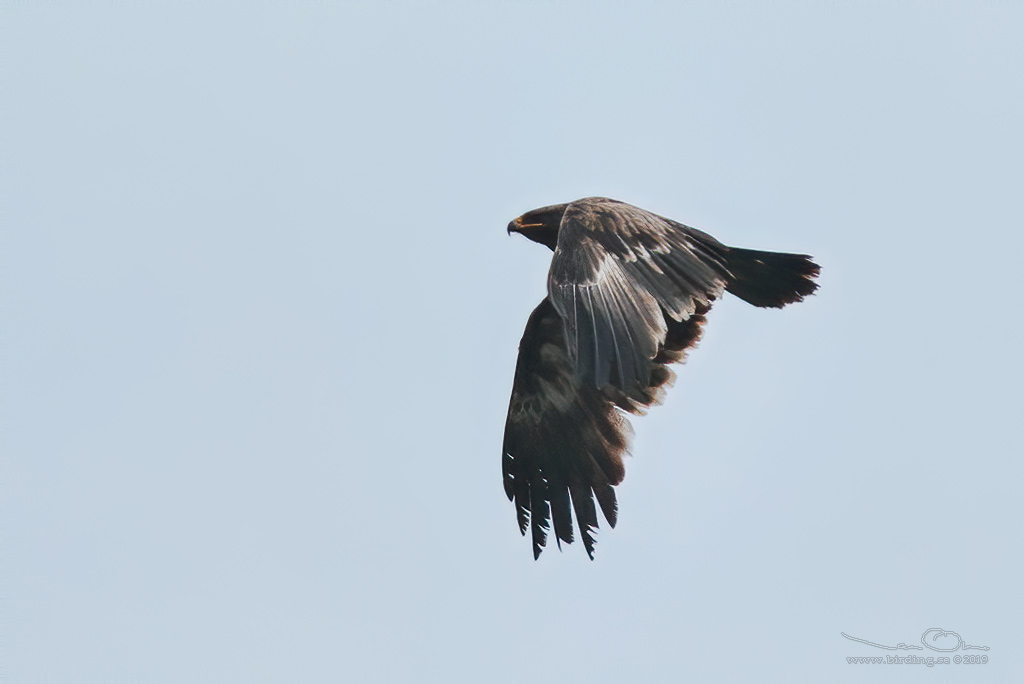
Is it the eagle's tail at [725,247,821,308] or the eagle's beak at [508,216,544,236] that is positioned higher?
the eagle's beak at [508,216,544,236]

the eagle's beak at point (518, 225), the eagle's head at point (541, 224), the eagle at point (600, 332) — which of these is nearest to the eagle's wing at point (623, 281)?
the eagle at point (600, 332)

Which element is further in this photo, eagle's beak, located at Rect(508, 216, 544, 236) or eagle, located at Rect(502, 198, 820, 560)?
eagle's beak, located at Rect(508, 216, 544, 236)

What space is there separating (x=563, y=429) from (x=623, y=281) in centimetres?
247

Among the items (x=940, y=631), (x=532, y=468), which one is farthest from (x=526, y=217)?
(x=940, y=631)

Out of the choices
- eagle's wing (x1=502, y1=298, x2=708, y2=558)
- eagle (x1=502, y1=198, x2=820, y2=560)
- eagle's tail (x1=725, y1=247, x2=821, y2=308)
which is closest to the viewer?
eagle (x1=502, y1=198, x2=820, y2=560)

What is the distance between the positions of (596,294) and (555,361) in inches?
103

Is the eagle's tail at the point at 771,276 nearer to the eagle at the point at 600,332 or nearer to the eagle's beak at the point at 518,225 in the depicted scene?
the eagle at the point at 600,332

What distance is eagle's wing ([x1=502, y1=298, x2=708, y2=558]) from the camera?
10.2m

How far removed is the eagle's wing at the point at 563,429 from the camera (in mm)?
10242

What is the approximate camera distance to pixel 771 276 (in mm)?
9656

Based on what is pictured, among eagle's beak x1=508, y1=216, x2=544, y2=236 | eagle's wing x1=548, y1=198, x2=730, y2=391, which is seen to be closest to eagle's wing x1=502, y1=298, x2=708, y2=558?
eagle's beak x1=508, y1=216, x2=544, y2=236

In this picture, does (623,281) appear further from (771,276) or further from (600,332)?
(771,276)

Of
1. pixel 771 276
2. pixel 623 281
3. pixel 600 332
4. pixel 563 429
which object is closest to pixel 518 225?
pixel 563 429

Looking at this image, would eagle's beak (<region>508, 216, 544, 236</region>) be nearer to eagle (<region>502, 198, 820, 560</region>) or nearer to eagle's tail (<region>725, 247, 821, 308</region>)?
eagle (<region>502, 198, 820, 560</region>)
